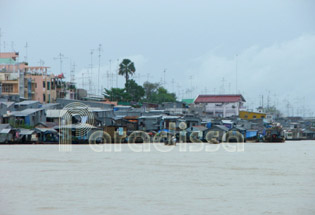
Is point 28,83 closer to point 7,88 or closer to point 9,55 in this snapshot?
point 7,88

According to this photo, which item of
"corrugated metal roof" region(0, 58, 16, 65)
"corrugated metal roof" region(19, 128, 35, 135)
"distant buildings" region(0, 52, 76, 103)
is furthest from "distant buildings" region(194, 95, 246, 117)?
"corrugated metal roof" region(19, 128, 35, 135)

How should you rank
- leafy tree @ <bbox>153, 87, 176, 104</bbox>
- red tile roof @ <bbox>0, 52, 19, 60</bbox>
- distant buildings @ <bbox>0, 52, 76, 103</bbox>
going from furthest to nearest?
leafy tree @ <bbox>153, 87, 176, 104</bbox> < red tile roof @ <bbox>0, 52, 19, 60</bbox> < distant buildings @ <bbox>0, 52, 76, 103</bbox>

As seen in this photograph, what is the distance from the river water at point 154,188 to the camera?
12.1 metres

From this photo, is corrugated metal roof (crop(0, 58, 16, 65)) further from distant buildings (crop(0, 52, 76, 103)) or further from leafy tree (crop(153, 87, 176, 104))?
leafy tree (crop(153, 87, 176, 104))

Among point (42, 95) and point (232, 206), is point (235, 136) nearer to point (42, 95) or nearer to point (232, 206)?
point (42, 95)

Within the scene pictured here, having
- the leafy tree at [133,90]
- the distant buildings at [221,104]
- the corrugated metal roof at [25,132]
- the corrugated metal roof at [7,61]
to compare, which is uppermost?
the corrugated metal roof at [7,61]

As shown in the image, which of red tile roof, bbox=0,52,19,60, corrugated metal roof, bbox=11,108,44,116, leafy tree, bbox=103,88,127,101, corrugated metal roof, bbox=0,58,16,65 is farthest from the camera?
leafy tree, bbox=103,88,127,101

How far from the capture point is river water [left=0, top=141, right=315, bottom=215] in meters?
12.1

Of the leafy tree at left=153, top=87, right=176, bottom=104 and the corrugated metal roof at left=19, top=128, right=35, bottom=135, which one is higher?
the leafy tree at left=153, top=87, right=176, bottom=104

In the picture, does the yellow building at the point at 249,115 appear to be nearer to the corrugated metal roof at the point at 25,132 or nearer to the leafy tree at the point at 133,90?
the leafy tree at the point at 133,90

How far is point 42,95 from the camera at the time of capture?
52250 mm

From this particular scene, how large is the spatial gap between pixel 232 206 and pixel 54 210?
4072 mm

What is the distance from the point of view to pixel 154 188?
15.1 meters

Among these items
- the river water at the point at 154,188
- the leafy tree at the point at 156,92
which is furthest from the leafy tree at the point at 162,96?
the river water at the point at 154,188
